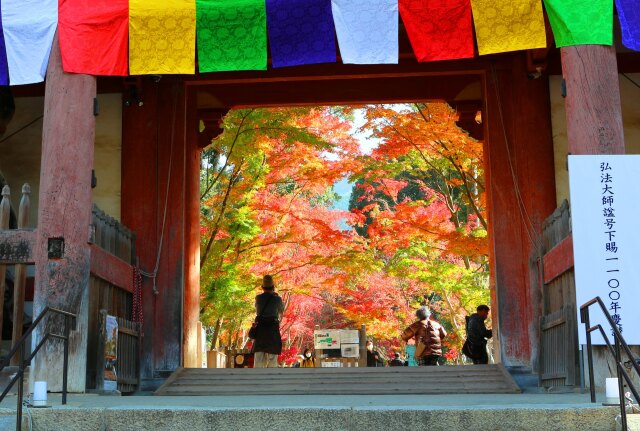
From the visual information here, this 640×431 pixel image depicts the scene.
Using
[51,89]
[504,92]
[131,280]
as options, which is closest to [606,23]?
[504,92]

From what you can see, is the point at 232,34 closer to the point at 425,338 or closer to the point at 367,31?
the point at 367,31

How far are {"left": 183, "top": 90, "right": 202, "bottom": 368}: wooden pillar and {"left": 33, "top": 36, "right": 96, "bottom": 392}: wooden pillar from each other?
11.8 ft

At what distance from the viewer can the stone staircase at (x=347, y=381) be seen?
970cm

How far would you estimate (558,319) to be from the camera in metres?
9.34

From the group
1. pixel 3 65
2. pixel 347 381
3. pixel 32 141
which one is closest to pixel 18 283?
pixel 3 65

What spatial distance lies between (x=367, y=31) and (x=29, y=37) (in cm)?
358

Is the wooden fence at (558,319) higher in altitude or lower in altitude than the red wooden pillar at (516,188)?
lower

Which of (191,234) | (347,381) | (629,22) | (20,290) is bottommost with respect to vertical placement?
(347,381)

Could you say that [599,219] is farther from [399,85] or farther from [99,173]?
[99,173]

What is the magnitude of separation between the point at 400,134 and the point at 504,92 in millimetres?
3752

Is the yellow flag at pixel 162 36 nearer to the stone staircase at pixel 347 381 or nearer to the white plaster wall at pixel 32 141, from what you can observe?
the white plaster wall at pixel 32 141

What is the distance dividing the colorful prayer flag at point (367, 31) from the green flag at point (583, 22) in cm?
170

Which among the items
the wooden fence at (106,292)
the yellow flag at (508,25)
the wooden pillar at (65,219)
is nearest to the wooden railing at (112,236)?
the wooden fence at (106,292)

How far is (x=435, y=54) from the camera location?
371 inches
